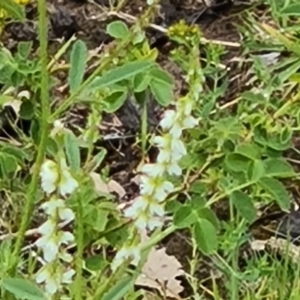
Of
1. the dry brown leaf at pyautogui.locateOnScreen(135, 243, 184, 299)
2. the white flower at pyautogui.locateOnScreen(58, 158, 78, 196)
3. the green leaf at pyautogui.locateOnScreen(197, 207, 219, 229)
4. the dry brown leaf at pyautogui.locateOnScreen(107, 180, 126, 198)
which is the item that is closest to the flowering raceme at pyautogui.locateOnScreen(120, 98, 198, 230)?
the white flower at pyautogui.locateOnScreen(58, 158, 78, 196)

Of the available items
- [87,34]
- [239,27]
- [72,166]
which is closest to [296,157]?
[239,27]

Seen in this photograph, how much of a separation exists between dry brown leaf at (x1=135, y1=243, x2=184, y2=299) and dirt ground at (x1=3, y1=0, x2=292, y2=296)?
19 centimetres

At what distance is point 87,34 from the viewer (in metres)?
2.41

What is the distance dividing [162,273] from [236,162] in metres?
0.44

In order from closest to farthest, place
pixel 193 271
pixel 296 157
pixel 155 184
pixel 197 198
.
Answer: pixel 155 184 < pixel 197 198 < pixel 193 271 < pixel 296 157

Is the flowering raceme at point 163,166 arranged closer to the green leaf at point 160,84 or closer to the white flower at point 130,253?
the white flower at point 130,253

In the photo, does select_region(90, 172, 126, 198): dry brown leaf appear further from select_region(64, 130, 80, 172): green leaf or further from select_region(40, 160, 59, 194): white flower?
select_region(40, 160, 59, 194): white flower

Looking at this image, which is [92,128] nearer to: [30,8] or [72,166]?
[72,166]

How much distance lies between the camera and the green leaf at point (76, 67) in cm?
132

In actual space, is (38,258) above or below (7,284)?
below

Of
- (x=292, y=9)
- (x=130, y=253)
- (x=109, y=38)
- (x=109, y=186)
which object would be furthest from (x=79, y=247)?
(x=109, y=38)

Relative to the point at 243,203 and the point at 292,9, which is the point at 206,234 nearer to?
the point at 243,203

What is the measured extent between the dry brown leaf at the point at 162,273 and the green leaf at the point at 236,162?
0.40m

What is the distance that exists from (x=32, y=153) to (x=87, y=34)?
27.9 inches
